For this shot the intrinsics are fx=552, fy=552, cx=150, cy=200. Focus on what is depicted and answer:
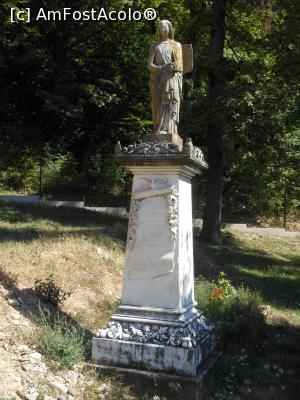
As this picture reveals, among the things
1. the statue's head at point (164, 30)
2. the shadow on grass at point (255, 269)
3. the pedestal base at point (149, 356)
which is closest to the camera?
the pedestal base at point (149, 356)

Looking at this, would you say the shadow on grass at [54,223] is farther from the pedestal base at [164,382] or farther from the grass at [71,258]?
the pedestal base at [164,382]

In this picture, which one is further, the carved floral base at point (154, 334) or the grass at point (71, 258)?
the grass at point (71, 258)

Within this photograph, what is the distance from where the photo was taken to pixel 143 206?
7074 millimetres

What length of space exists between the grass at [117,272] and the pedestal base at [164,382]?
0.19 meters

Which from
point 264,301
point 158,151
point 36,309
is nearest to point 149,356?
point 36,309

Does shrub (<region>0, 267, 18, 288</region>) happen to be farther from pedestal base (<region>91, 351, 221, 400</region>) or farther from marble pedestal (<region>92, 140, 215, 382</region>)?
pedestal base (<region>91, 351, 221, 400</region>)

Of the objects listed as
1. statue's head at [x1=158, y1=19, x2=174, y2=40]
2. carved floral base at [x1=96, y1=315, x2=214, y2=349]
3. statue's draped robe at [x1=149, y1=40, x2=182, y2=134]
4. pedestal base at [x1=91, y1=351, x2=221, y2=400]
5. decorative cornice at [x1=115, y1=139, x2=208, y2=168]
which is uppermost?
statue's head at [x1=158, y1=19, x2=174, y2=40]

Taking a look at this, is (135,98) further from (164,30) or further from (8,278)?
(164,30)

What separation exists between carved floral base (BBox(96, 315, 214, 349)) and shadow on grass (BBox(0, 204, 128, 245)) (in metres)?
4.91

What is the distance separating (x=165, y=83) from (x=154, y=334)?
321 cm

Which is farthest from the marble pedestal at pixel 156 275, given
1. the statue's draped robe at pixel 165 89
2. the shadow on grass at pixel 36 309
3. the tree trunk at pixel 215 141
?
the tree trunk at pixel 215 141

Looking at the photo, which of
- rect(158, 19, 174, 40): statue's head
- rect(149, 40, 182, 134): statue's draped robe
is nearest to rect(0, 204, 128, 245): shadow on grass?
rect(149, 40, 182, 134): statue's draped robe

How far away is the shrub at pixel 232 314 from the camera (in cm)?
859

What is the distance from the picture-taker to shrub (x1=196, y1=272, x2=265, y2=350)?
8.59 m
